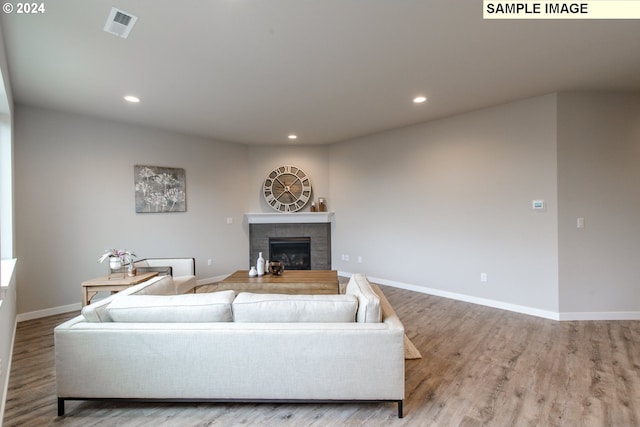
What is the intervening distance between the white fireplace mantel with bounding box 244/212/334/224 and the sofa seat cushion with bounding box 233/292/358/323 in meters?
3.80

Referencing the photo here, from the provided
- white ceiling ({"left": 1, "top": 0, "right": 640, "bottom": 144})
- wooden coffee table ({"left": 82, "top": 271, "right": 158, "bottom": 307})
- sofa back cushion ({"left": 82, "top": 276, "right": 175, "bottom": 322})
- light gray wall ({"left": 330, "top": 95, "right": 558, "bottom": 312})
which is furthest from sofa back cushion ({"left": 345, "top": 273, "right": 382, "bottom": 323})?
light gray wall ({"left": 330, "top": 95, "right": 558, "bottom": 312})

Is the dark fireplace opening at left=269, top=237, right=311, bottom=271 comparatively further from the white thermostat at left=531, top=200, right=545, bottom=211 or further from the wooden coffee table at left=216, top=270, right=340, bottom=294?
the white thermostat at left=531, top=200, right=545, bottom=211

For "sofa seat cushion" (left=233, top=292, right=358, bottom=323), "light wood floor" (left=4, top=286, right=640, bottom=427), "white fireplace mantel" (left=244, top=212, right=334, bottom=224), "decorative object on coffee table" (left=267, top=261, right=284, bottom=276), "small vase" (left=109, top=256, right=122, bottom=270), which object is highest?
"white fireplace mantel" (left=244, top=212, right=334, bottom=224)

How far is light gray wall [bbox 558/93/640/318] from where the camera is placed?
11.1ft

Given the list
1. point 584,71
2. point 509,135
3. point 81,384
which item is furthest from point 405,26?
point 81,384

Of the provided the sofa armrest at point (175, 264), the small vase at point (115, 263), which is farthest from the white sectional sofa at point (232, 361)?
the sofa armrest at point (175, 264)

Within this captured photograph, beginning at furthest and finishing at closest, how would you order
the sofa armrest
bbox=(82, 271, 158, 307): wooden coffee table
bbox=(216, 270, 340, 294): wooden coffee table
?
the sofa armrest < bbox=(216, 270, 340, 294): wooden coffee table < bbox=(82, 271, 158, 307): wooden coffee table

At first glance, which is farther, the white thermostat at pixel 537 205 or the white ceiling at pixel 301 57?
the white thermostat at pixel 537 205

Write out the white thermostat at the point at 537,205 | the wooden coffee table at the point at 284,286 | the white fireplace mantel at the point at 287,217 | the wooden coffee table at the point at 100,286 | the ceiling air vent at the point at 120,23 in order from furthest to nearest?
1. the white fireplace mantel at the point at 287,217
2. the white thermostat at the point at 537,205
3. the wooden coffee table at the point at 284,286
4. the wooden coffee table at the point at 100,286
5. the ceiling air vent at the point at 120,23

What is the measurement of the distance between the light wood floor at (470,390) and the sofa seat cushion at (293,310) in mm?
608

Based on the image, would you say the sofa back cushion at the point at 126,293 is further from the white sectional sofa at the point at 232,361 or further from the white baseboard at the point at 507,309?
the white baseboard at the point at 507,309

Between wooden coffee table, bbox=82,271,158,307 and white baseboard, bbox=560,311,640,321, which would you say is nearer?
wooden coffee table, bbox=82,271,158,307

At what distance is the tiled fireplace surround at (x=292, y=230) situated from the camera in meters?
5.71

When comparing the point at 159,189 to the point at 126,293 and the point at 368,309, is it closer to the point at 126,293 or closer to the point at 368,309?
the point at 126,293
